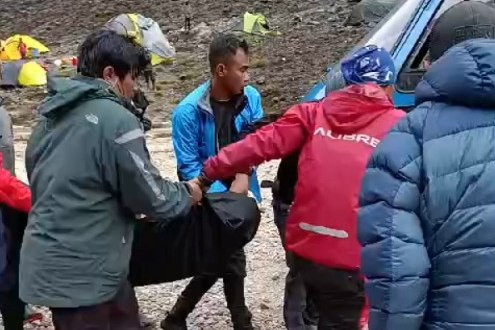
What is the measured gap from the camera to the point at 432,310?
293cm

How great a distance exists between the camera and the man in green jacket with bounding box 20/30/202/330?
3863 millimetres

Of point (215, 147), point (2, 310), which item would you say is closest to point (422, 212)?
point (215, 147)

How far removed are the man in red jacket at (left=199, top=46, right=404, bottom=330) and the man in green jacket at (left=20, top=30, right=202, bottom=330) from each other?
54 cm

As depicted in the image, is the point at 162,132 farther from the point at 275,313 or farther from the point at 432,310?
the point at 432,310

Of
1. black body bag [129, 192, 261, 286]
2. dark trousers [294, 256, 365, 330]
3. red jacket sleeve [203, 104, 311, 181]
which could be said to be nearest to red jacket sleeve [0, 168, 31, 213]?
black body bag [129, 192, 261, 286]

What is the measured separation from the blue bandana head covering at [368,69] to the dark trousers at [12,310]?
2.23 metres

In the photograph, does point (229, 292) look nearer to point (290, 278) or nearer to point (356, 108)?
point (290, 278)

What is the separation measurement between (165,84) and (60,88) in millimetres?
12548

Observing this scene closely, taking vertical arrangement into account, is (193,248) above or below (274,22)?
above

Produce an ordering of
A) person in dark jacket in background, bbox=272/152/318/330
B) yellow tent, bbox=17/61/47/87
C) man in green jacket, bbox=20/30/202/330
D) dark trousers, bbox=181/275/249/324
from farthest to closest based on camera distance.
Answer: yellow tent, bbox=17/61/47/87, dark trousers, bbox=181/275/249/324, person in dark jacket in background, bbox=272/152/318/330, man in green jacket, bbox=20/30/202/330

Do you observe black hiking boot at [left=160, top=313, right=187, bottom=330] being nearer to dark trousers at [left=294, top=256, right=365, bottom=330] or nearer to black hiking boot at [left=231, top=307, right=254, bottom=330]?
black hiking boot at [left=231, top=307, right=254, bottom=330]

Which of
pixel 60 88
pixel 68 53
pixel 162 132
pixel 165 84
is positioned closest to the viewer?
pixel 60 88

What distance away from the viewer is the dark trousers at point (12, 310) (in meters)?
5.29

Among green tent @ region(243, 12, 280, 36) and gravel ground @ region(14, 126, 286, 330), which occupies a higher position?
gravel ground @ region(14, 126, 286, 330)
